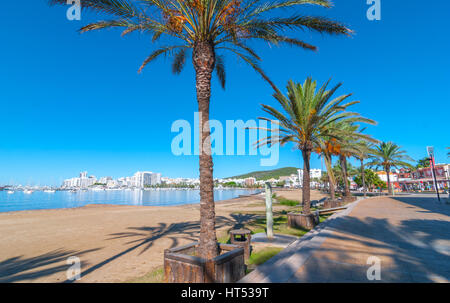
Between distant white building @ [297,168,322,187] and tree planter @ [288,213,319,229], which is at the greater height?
distant white building @ [297,168,322,187]

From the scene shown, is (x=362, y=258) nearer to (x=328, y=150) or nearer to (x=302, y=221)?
(x=302, y=221)

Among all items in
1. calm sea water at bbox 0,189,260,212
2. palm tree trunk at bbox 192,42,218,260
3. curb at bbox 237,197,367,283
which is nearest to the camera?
curb at bbox 237,197,367,283

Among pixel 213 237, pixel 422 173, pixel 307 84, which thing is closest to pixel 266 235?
pixel 213 237

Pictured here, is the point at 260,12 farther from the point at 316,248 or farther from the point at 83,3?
the point at 316,248

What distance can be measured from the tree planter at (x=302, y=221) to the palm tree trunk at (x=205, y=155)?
20.3ft

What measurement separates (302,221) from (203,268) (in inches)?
277

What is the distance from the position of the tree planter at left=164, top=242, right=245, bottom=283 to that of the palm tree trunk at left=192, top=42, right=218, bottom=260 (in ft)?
1.50

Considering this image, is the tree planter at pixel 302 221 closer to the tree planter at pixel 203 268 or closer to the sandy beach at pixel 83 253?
the sandy beach at pixel 83 253

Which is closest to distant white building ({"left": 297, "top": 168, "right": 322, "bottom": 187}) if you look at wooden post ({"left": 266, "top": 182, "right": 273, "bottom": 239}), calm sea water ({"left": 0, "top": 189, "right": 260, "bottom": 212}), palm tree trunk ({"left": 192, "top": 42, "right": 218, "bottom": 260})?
calm sea water ({"left": 0, "top": 189, "right": 260, "bottom": 212})

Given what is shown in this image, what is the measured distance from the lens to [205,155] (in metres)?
4.49

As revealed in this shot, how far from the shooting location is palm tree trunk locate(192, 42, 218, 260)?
4309mm

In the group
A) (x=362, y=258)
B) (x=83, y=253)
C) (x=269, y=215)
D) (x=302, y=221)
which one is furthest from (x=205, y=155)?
(x=302, y=221)

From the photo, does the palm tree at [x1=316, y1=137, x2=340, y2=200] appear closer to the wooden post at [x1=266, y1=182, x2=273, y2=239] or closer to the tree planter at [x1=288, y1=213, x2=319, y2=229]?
the tree planter at [x1=288, y1=213, x2=319, y2=229]
